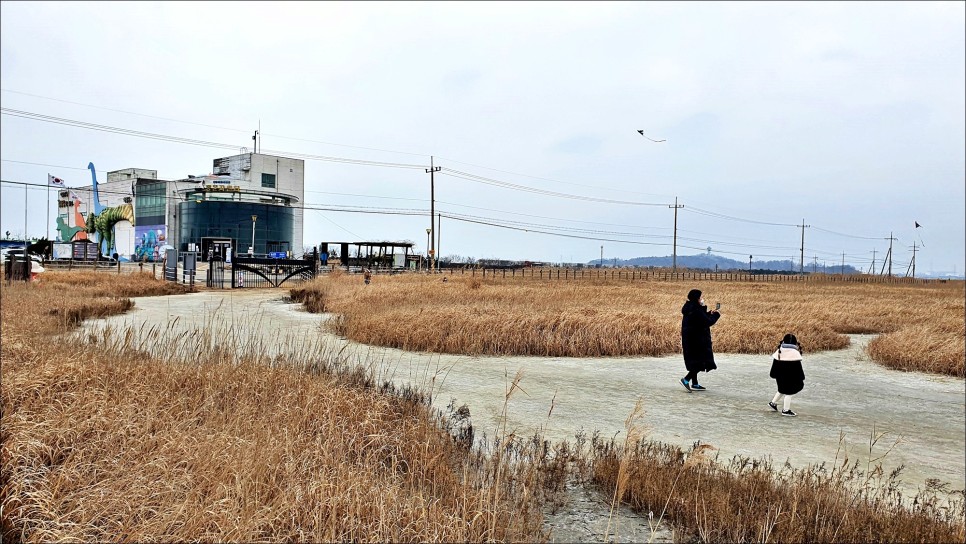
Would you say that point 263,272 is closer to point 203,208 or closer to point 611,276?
point 611,276

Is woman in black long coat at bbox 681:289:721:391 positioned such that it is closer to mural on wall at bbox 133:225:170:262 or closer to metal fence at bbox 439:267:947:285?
metal fence at bbox 439:267:947:285

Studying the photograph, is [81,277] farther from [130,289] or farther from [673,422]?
[673,422]

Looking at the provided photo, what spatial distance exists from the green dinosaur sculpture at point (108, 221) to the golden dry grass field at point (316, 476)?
86.9m

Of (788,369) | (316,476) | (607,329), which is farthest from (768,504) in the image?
(607,329)

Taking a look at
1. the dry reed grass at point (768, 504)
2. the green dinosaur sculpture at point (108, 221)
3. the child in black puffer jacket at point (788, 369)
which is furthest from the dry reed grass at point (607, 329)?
the green dinosaur sculpture at point (108, 221)

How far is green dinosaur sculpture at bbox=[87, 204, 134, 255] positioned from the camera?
81750mm

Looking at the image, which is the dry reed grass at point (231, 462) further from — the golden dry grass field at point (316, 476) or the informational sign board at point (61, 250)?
the informational sign board at point (61, 250)

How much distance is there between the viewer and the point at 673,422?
7.77 metres

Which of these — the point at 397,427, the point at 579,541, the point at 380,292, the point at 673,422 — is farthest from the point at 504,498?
the point at 380,292

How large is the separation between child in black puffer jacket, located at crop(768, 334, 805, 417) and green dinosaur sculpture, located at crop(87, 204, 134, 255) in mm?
90409

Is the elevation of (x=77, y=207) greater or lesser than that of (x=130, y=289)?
greater

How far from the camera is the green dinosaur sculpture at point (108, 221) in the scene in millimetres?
81750

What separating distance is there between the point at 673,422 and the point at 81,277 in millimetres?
30313

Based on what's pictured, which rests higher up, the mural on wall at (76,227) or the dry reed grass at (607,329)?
the mural on wall at (76,227)
